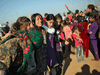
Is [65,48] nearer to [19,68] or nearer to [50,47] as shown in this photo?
[50,47]

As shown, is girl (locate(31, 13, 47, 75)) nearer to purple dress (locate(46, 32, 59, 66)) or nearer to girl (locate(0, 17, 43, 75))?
purple dress (locate(46, 32, 59, 66))

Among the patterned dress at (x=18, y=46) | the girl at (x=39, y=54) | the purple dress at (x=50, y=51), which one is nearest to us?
the patterned dress at (x=18, y=46)

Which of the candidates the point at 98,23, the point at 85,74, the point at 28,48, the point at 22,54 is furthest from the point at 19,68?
the point at 98,23

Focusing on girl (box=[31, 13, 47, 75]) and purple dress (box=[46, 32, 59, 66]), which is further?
purple dress (box=[46, 32, 59, 66])

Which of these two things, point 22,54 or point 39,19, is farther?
point 39,19

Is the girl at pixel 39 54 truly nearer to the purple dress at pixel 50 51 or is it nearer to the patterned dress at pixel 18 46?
the purple dress at pixel 50 51

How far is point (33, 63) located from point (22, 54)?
40cm

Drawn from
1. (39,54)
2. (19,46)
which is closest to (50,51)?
(39,54)

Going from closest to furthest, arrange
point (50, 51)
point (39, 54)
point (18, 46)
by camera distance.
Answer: point (18, 46) < point (39, 54) < point (50, 51)

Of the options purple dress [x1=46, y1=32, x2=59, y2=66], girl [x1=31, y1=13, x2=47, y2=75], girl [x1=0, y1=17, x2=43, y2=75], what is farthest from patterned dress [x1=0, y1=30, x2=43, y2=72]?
purple dress [x1=46, y1=32, x2=59, y2=66]

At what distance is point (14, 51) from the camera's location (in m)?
1.04

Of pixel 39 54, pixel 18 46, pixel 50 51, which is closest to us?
pixel 18 46

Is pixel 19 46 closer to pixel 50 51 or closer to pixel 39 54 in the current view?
→ pixel 39 54

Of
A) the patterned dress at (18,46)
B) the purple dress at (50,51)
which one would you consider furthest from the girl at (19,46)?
the purple dress at (50,51)
